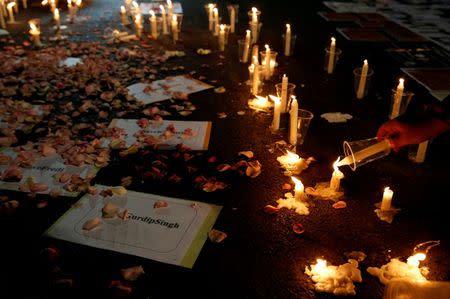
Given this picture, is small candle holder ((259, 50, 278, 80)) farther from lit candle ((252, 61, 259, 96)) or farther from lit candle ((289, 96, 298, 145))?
lit candle ((289, 96, 298, 145))

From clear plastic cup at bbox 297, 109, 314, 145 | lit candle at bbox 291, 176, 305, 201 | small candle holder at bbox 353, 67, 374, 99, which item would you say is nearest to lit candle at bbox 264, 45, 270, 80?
small candle holder at bbox 353, 67, 374, 99

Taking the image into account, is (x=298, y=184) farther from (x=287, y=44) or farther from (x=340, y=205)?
(x=287, y=44)

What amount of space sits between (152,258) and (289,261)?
83 centimetres

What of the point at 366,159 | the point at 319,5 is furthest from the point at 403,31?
the point at 366,159

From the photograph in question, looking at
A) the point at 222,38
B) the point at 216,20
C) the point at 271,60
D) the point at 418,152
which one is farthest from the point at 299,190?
the point at 216,20

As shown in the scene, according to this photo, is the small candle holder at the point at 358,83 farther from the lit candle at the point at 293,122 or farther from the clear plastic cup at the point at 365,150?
the clear plastic cup at the point at 365,150

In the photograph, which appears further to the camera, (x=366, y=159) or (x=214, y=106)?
(x=214, y=106)

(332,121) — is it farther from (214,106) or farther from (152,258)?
(152,258)

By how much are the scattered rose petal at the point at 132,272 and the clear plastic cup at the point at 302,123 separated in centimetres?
184

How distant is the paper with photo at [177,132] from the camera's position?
3.55 meters

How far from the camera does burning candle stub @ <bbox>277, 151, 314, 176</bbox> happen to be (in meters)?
3.18

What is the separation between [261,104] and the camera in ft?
14.1

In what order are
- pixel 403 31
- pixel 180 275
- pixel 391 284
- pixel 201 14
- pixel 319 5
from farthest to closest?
1. pixel 319 5
2. pixel 201 14
3. pixel 403 31
4. pixel 180 275
5. pixel 391 284

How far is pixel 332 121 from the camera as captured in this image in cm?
401
